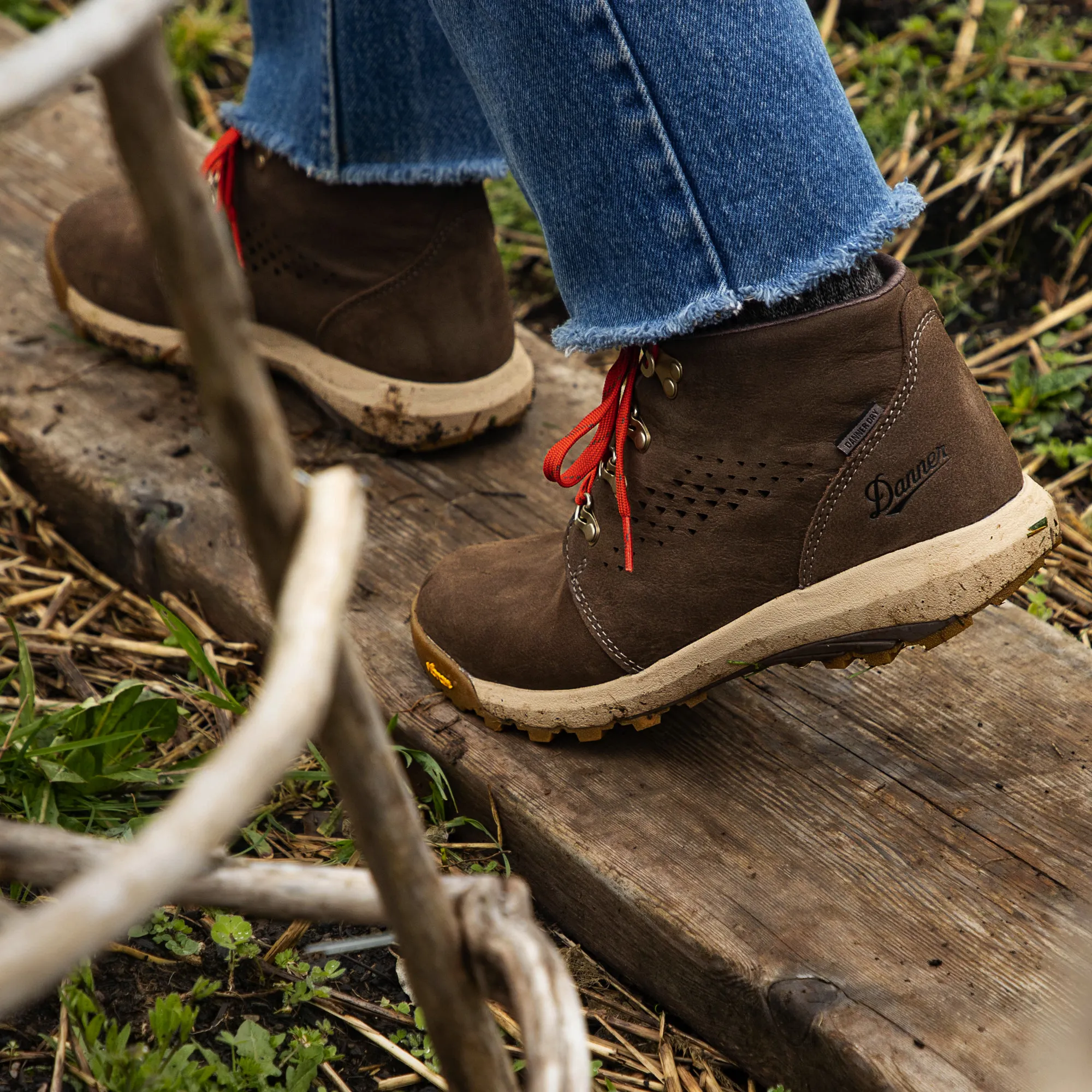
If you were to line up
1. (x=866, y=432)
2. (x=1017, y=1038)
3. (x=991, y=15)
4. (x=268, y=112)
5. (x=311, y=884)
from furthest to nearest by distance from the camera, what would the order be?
(x=991, y=15), (x=268, y=112), (x=866, y=432), (x=1017, y=1038), (x=311, y=884)

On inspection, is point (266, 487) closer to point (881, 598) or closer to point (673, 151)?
point (673, 151)

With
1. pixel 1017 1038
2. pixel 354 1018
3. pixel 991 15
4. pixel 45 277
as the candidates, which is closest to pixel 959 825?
pixel 1017 1038

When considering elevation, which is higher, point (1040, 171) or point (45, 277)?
point (45, 277)

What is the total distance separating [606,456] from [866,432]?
26 cm

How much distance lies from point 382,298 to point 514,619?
1.91 feet

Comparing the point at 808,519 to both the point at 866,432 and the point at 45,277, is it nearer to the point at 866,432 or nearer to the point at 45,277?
the point at 866,432

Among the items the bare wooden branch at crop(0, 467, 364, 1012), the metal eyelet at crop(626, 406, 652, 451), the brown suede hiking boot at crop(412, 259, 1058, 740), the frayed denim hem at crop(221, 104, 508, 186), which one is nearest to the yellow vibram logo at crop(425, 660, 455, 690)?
the brown suede hiking boot at crop(412, 259, 1058, 740)

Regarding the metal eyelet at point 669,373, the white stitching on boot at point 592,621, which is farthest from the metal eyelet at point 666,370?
the white stitching on boot at point 592,621

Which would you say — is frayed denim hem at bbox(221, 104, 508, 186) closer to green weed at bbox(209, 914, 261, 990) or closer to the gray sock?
the gray sock

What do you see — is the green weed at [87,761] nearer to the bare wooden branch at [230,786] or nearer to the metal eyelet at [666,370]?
the metal eyelet at [666,370]

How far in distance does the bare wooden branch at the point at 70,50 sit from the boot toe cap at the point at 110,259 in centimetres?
143

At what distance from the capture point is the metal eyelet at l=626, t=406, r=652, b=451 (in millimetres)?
1105

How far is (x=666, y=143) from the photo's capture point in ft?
3.09

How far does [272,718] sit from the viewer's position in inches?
16.2
